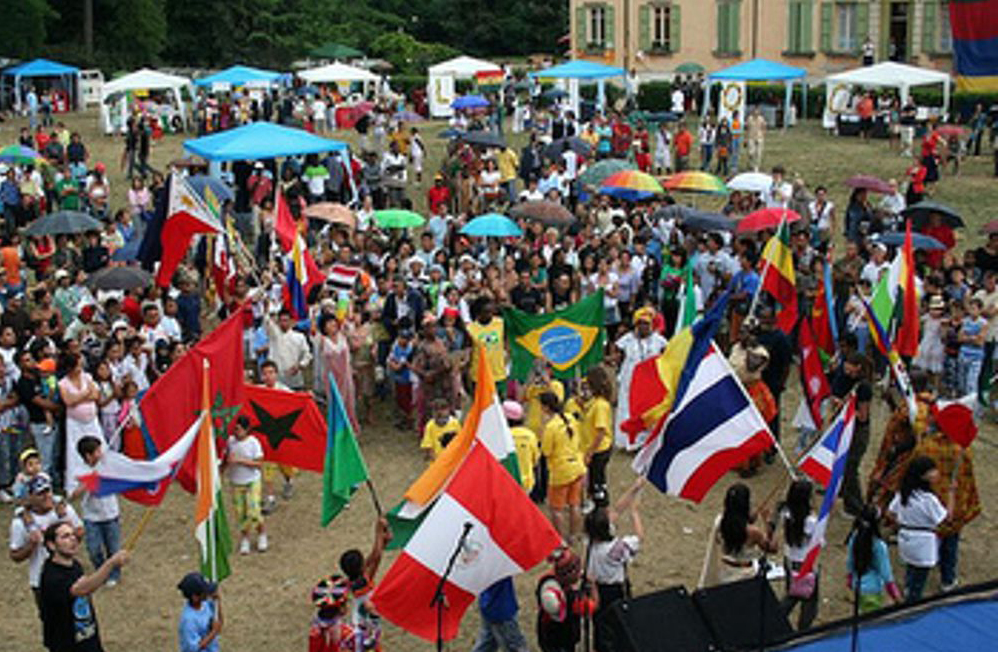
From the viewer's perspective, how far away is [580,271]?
1702 centimetres

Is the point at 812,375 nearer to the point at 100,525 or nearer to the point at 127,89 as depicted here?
the point at 100,525

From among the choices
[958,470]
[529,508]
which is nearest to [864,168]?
[958,470]

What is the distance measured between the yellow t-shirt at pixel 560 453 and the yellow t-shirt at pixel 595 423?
1.85 ft

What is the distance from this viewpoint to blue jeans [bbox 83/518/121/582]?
35.4ft

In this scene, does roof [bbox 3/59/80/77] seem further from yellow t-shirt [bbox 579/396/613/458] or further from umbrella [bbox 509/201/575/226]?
yellow t-shirt [bbox 579/396/613/458]

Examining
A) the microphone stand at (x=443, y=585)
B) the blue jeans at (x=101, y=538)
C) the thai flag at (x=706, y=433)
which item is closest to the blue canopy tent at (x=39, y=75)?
the blue jeans at (x=101, y=538)

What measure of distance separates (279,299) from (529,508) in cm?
820

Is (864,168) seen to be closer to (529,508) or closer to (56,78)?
(529,508)

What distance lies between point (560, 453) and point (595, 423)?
804 millimetres

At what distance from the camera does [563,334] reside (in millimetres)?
13195

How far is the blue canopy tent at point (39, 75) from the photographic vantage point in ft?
145

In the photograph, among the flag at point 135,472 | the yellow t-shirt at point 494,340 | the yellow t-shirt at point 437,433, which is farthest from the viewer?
the yellow t-shirt at point 494,340

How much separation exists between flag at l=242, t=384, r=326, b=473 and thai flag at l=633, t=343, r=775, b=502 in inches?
107

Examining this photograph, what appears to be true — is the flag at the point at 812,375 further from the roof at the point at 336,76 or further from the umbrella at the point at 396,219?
the roof at the point at 336,76
